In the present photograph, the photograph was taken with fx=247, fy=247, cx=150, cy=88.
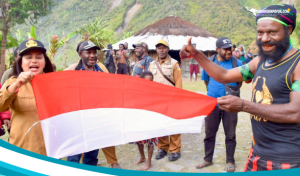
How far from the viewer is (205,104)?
2861 millimetres

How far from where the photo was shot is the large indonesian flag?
277cm

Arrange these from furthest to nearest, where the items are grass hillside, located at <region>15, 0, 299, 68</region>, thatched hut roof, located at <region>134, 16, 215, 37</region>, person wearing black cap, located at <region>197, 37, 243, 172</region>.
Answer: grass hillside, located at <region>15, 0, 299, 68</region>, thatched hut roof, located at <region>134, 16, 215, 37</region>, person wearing black cap, located at <region>197, 37, 243, 172</region>

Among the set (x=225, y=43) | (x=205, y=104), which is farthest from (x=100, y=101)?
(x=225, y=43)

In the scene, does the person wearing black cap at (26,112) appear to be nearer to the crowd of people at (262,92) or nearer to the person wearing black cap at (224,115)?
the crowd of people at (262,92)

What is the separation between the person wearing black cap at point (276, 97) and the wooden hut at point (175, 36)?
60.8ft

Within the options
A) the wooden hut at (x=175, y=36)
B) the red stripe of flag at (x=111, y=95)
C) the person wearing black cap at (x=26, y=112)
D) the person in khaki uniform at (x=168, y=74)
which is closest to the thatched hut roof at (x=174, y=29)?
the wooden hut at (x=175, y=36)

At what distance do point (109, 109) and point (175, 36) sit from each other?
66.5 feet

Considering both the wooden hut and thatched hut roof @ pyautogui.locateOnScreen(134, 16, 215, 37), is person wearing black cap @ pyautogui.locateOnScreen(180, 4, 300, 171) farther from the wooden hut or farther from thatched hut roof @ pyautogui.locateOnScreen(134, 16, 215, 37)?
thatched hut roof @ pyautogui.locateOnScreen(134, 16, 215, 37)

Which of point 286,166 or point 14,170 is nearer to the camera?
point 286,166

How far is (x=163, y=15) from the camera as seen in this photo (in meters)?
49.6

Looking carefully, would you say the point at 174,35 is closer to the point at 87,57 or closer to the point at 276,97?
the point at 87,57

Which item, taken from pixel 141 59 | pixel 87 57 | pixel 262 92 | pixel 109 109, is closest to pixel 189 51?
pixel 262 92

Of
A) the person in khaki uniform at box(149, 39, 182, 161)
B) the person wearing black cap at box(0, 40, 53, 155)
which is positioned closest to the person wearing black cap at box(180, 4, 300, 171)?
the person wearing black cap at box(0, 40, 53, 155)

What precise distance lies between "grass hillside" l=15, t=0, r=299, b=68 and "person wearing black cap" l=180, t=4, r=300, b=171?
1596 cm
